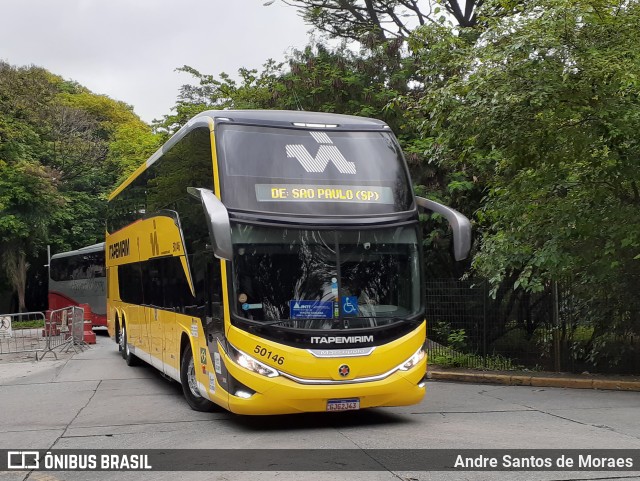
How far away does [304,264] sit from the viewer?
9055 mm

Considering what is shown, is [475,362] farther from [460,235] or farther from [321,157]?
[321,157]

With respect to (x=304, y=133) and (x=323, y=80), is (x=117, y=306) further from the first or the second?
(x=304, y=133)

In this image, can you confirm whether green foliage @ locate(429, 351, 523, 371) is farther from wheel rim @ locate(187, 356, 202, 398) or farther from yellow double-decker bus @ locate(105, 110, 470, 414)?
wheel rim @ locate(187, 356, 202, 398)

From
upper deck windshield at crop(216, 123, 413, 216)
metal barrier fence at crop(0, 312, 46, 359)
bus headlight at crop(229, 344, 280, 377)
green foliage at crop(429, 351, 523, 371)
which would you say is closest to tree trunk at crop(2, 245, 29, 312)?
metal barrier fence at crop(0, 312, 46, 359)

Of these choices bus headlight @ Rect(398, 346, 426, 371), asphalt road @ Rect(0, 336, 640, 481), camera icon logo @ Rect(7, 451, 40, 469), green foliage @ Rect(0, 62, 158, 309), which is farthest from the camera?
green foliage @ Rect(0, 62, 158, 309)

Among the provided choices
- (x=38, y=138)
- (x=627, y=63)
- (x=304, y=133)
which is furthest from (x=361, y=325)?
(x=38, y=138)

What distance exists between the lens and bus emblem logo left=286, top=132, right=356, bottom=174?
30.9 feet

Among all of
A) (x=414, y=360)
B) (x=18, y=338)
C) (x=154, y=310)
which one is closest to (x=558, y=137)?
(x=414, y=360)

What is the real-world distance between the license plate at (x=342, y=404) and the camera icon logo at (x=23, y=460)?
3209mm

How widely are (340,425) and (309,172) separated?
125 inches

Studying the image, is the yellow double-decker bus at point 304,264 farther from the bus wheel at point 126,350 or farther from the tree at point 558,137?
the bus wheel at point 126,350

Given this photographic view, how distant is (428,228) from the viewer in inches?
783

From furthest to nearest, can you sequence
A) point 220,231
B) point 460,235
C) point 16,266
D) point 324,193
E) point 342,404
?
point 16,266 < point 460,235 < point 324,193 < point 342,404 < point 220,231

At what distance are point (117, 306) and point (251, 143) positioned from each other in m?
11.2
